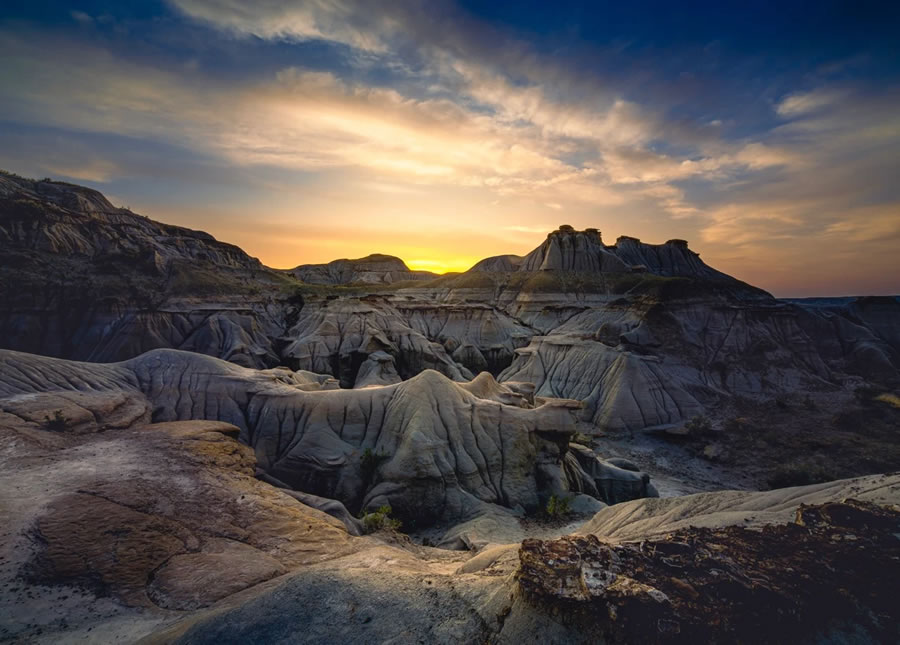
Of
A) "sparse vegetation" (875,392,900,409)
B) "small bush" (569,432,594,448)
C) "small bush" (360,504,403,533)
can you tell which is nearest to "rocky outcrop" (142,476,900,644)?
"small bush" (360,504,403,533)

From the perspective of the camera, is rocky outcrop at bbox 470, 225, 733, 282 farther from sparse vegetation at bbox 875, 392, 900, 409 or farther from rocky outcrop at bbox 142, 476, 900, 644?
rocky outcrop at bbox 142, 476, 900, 644

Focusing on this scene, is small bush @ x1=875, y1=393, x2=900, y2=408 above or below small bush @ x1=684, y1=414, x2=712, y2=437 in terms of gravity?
above

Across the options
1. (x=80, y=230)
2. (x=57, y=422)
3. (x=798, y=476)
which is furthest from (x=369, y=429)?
(x=80, y=230)

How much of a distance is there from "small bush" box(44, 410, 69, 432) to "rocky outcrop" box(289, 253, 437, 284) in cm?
12045

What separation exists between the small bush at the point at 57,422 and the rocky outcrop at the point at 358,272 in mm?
120449

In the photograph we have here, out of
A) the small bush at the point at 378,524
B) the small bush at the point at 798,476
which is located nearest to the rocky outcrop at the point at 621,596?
the small bush at the point at 378,524

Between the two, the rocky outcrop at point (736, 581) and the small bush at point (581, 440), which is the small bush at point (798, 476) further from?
the rocky outcrop at point (736, 581)

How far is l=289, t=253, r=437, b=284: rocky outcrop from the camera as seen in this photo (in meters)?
143

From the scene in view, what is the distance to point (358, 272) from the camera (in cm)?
14950

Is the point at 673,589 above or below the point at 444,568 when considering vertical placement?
above

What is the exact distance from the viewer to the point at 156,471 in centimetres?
1508

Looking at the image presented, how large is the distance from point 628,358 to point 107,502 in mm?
44684

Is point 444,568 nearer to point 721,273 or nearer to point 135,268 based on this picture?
point 135,268

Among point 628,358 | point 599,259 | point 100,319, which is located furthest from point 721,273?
point 100,319
